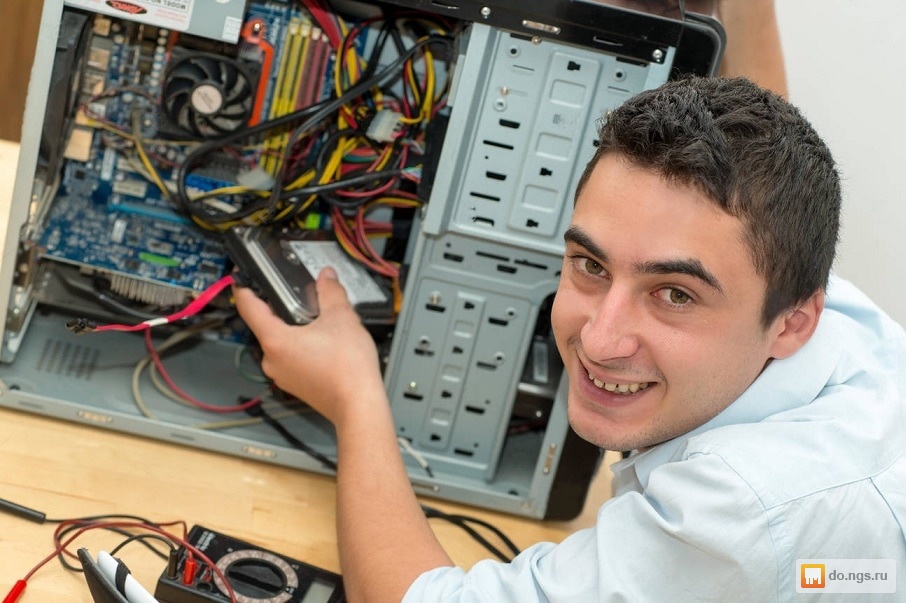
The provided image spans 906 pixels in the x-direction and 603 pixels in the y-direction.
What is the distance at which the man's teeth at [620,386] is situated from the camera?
1.02 metres

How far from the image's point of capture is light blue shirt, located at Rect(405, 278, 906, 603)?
0.85 metres

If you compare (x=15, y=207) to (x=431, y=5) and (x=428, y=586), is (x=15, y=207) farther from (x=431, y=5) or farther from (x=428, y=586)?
(x=428, y=586)

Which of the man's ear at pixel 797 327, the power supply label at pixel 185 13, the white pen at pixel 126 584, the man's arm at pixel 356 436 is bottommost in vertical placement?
the white pen at pixel 126 584

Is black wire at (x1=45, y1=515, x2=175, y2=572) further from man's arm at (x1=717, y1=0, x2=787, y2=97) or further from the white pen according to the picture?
man's arm at (x1=717, y1=0, x2=787, y2=97)

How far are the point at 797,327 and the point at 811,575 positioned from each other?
0.25m

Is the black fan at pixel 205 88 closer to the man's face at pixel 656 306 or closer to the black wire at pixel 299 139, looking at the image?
the black wire at pixel 299 139

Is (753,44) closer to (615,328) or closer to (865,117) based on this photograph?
(865,117)

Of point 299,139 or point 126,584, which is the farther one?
point 299,139

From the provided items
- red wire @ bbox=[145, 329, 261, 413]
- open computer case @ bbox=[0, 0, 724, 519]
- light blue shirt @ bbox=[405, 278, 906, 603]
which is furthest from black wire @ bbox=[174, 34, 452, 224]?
light blue shirt @ bbox=[405, 278, 906, 603]

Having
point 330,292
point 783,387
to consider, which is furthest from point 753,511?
point 330,292

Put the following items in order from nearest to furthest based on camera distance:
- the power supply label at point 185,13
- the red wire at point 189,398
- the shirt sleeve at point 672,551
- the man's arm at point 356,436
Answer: the shirt sleeve at point 672,551 < the man's arm at point 356,436 < the power supply label at point 185,13 < the red wire at point 189,398

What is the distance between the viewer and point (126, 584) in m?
0.96

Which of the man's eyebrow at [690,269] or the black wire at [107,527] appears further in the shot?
the black wire at [107,527]

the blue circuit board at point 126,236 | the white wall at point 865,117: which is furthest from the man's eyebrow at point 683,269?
the white wall at point 865,117
